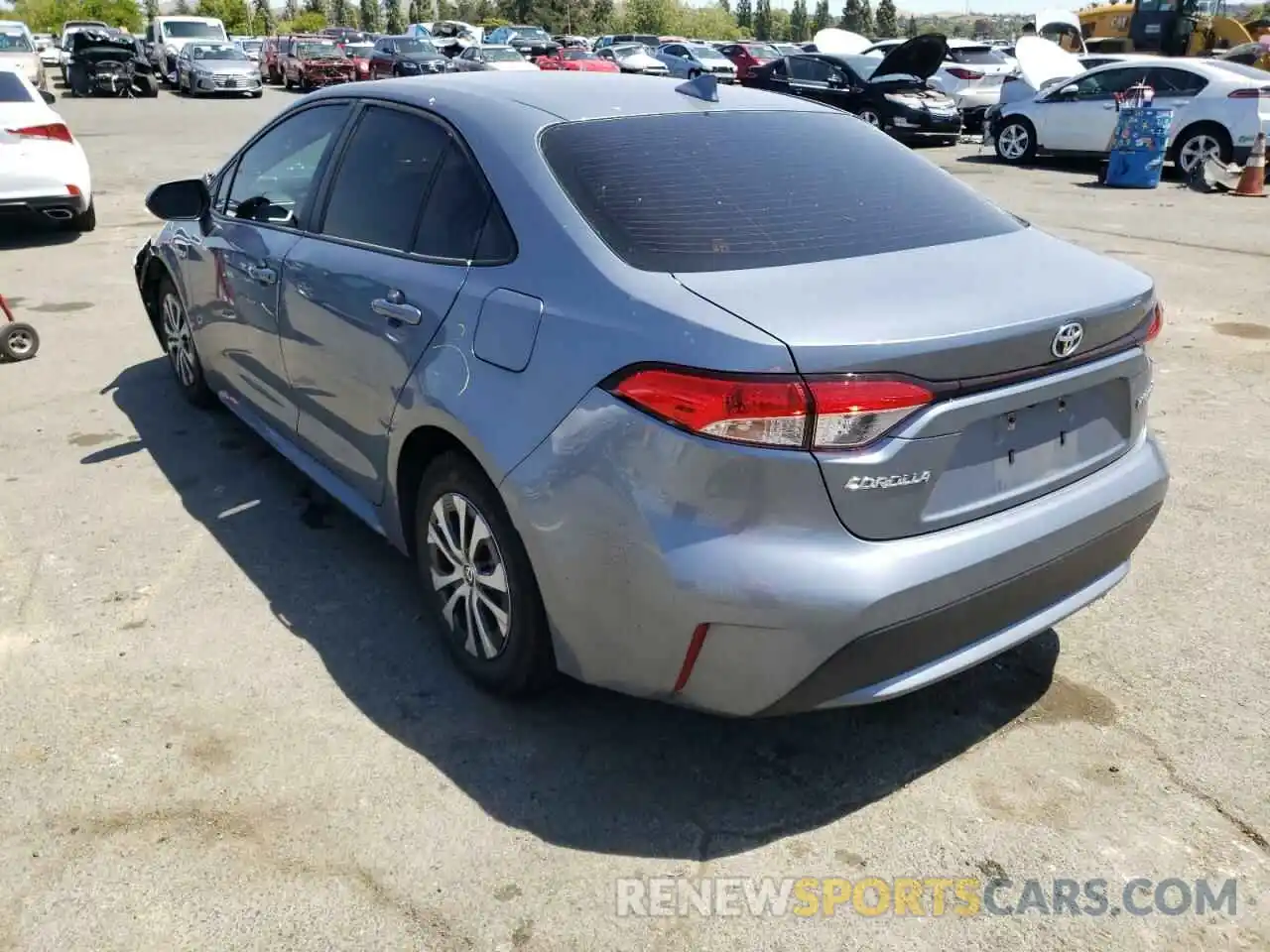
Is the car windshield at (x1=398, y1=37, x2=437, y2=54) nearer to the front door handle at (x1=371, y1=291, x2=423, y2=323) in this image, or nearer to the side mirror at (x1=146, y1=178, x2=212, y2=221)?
the side mirror at (x1=146, y1=178, x2=212, y2=221)

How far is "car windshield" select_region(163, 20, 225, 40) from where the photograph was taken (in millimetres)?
34219

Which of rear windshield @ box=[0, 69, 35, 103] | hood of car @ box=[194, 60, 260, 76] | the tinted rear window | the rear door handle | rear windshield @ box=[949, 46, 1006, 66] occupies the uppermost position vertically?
rear windshield @ box=[949, 46, 1006, 66]

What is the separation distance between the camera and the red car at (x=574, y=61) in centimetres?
2449

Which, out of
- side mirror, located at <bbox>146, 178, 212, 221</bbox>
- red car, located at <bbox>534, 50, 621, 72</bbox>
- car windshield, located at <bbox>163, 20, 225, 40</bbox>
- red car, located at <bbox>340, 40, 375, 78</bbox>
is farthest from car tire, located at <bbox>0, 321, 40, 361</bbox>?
car windshield, located at <bbox>163, 20, 225, 40</bbox>

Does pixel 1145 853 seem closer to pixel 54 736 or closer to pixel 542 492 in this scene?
pixel 542 492

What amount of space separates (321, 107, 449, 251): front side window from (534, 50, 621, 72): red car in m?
18.0

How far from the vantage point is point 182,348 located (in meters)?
5.52

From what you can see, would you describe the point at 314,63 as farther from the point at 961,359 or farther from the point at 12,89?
the point at 961,359

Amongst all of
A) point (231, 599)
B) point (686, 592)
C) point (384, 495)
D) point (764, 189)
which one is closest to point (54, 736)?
point (231, 599)

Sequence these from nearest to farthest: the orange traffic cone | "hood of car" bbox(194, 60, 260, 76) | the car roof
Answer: the car roof → the orange traffic cone → "hood of car" bbox(194, 60, 260, 76)

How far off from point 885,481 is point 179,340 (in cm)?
439

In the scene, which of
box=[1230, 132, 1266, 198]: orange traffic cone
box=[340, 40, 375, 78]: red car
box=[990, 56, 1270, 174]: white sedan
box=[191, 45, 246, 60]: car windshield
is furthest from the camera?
box=[340, 40, 375, 78]: red car

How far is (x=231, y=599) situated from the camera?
3746mm

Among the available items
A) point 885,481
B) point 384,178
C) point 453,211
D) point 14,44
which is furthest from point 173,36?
point 885,481
